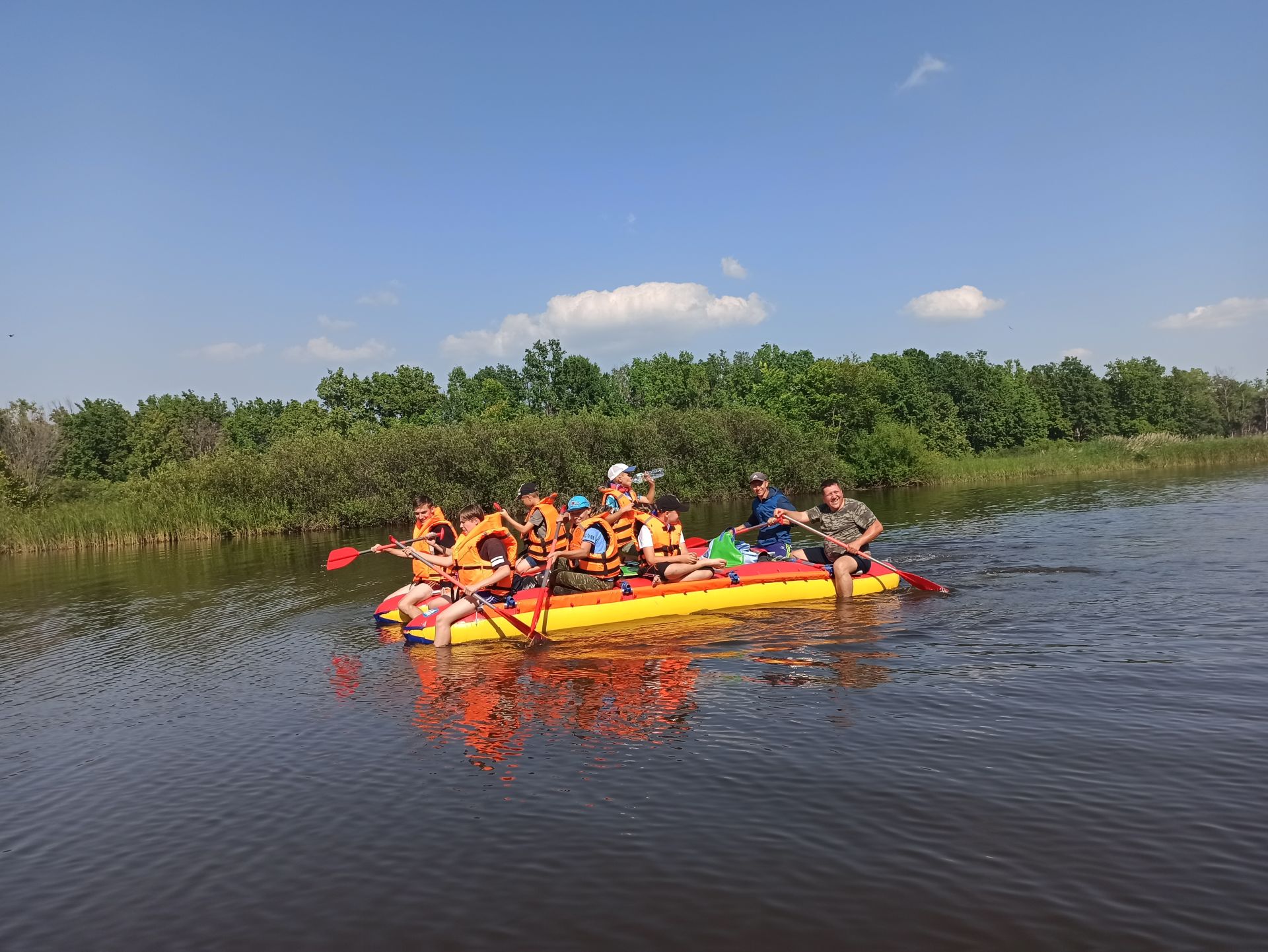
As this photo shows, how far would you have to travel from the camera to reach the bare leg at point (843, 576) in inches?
476

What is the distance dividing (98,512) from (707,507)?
18.9 meters

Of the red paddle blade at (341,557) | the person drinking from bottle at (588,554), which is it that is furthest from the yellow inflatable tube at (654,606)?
the red paddle blade at (341,557)

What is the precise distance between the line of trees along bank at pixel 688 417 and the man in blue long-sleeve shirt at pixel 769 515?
19.2 meters

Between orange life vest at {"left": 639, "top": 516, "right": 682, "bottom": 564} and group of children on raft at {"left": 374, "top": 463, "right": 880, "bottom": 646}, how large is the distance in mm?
11

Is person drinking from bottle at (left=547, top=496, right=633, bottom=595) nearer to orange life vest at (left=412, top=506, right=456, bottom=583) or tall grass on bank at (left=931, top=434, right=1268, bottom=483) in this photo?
orange life vest at (left=412, top=506, right=456, bottom=583)

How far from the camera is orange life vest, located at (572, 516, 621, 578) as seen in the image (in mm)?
11078

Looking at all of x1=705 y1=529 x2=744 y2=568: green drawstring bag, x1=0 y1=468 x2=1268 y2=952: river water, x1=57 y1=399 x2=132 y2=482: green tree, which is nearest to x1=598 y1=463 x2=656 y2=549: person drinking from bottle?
x1=0 y1=468 x2=1268 y2=952: river water

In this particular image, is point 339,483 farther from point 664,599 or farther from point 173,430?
point 173,430

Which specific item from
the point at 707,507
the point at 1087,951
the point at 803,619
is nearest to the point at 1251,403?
the point at 707,507

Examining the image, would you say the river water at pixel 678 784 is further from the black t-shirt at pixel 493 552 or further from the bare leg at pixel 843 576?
the black t-shirt at pixel 493 552

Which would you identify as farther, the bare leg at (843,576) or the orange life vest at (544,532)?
the bare leg at (843,576)

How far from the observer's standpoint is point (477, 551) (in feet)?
34.8

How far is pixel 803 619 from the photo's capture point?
36.0ft

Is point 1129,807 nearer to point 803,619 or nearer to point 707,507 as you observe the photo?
point 803,619
